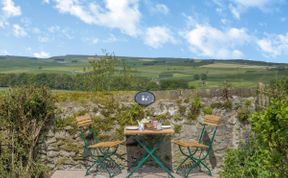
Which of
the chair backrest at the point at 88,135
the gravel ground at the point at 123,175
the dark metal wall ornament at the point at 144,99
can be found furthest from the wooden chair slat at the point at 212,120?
the chair backrest at the point at 88,135

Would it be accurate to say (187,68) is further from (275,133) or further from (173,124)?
(275,133)

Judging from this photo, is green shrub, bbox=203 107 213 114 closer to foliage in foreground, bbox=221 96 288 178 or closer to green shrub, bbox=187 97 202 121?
green shrub, bbox=187 97 202 121

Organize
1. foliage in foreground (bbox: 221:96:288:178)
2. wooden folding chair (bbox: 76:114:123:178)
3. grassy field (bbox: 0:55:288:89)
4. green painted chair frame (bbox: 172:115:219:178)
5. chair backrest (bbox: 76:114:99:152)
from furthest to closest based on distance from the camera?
1. grassy field (bbox: 0:55:288:89)
2. chair backrest (bbox: 76:114:99:152)
3. wooden folding chair (bbox: 76:114:123:178)
4. green painted chair frame (bbox: 172:115:219:178)
5. foliage in foreground (bbox: 221:96:288:178)

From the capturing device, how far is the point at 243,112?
7.89 m

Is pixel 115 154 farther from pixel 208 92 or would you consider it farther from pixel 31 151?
pixel 208 92

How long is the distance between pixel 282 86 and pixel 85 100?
3419 mm

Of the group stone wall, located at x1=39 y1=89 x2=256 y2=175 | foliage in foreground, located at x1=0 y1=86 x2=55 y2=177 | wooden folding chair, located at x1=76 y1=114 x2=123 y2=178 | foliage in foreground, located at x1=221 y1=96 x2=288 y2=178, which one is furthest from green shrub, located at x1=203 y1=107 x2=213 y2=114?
foliage in foreground, located at x1=221 y1=96 x2=288 y2=178

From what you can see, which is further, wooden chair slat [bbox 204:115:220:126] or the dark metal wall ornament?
the dark metal wall ornament

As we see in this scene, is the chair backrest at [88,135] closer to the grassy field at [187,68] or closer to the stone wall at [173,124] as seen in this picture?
the stone wall at [173,124]

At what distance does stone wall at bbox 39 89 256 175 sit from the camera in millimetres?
7852

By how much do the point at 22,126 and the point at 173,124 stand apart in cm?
262

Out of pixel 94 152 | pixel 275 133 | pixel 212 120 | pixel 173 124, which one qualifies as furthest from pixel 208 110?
pixel 275 133

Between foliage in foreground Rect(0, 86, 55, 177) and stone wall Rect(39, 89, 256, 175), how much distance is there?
260 mm

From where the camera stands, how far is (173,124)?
8000 millimetres
